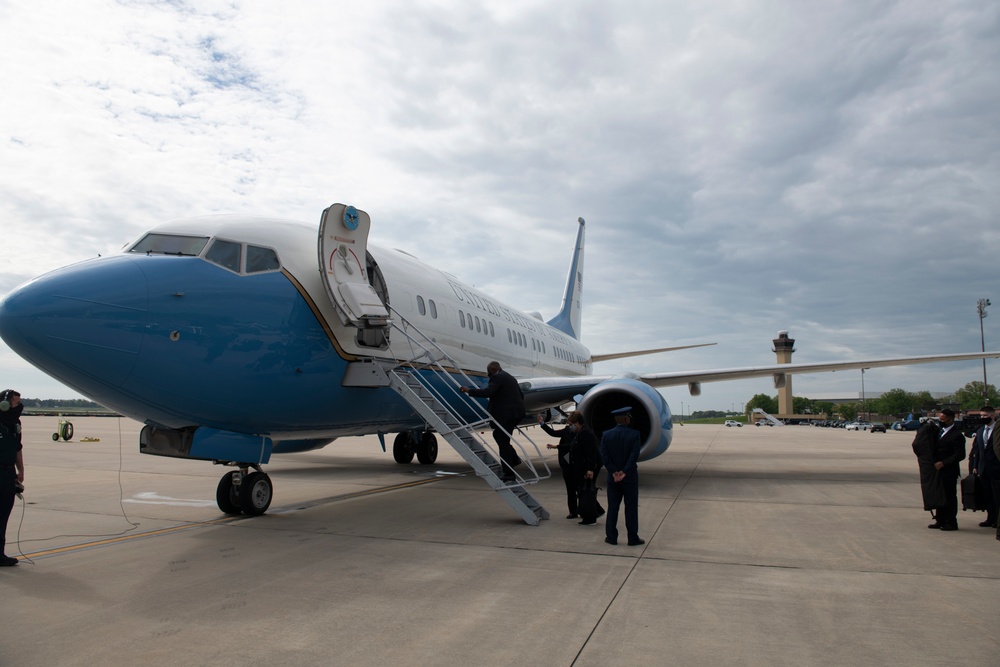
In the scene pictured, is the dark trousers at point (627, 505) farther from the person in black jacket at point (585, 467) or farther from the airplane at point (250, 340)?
the airplane at point (250, 340)

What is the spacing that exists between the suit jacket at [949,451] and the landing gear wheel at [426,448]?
1077 cm

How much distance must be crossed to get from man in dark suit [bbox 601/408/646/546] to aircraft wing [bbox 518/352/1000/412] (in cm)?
498

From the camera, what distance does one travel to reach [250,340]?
7152mm

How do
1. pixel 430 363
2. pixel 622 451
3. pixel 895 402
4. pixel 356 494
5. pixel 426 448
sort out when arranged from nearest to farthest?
pixel 622 451 < pixel 430 363 < pixel 356 494 < pixel 426 448 < pixel 895 402

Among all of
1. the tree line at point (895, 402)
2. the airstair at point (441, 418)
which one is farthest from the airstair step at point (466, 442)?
the tree line at point (895, 402)

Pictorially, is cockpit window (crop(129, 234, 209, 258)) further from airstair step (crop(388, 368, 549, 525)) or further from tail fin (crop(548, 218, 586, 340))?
tail fin (crop(548, 218, 586, 340))

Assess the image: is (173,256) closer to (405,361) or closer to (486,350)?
(405,361)

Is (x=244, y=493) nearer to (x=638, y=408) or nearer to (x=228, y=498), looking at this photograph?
(x=228, y=498)

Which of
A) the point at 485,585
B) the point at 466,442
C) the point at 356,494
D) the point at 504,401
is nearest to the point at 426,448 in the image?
the point at 356,494

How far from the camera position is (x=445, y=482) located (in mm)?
12414

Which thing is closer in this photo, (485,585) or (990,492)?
(485,585)

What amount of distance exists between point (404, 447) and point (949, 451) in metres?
11.3

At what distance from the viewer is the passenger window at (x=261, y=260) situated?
7.55 m

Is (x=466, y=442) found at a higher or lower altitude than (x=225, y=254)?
lower
